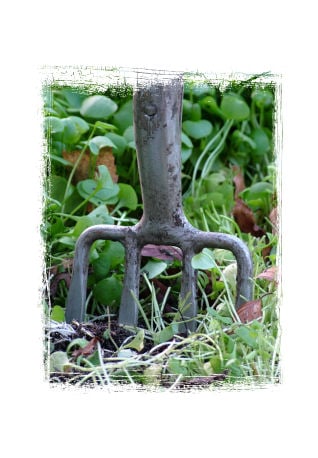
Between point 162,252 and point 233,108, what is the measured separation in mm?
618

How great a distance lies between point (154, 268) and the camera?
1421 millimetres

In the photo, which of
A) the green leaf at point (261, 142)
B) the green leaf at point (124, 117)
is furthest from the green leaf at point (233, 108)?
the green leaf at point (124, 117)

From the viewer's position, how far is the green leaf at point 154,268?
1.41 m

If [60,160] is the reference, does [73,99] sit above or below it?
above

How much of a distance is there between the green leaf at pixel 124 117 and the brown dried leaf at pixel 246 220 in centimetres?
32

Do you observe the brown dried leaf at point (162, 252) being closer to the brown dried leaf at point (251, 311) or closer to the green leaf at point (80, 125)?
the brown dried leaf at point (251, 311)

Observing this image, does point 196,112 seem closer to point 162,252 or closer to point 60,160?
point 60,160

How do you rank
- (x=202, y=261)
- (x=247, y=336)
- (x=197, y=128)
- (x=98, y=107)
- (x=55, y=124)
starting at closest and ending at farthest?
(x=247, y=336), (x=202, y=261), (x=55, y=124), (x=98, y=107), (x=197, y=128)

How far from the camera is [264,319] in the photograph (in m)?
1.29

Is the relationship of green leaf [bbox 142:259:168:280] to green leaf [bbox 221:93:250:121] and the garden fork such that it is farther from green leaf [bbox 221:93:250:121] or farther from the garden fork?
green leaf [bbox 221:93:250:121]

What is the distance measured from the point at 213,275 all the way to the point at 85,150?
1.48ft

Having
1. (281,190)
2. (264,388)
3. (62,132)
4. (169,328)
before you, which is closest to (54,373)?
(169,328)

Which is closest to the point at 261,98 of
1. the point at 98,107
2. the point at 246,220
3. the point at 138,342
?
the point at 246,220

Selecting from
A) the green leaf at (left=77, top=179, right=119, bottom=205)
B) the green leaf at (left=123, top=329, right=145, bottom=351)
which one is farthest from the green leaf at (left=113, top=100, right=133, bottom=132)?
the green leaf at (left=123, top=329, right=145, bottom=351)
